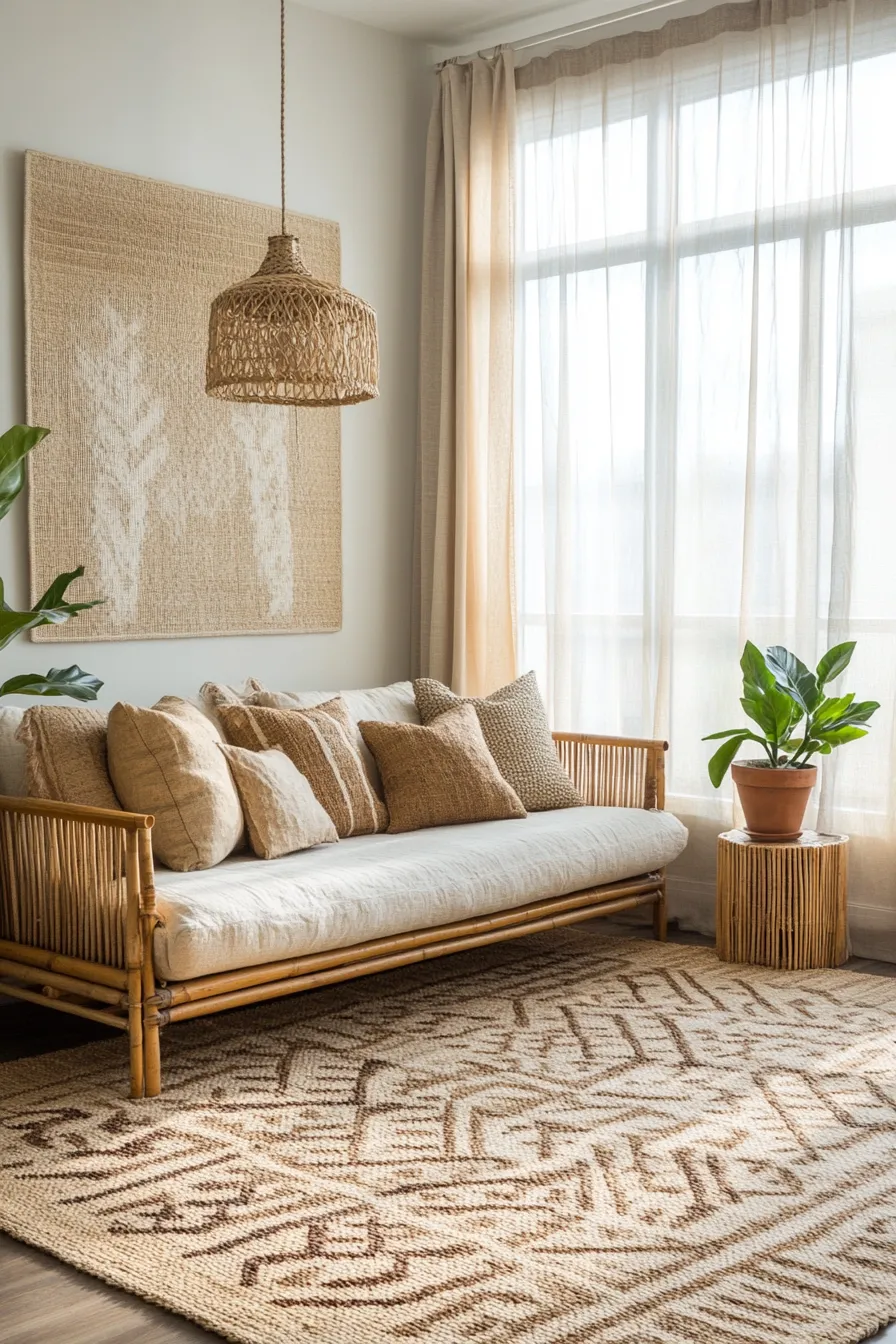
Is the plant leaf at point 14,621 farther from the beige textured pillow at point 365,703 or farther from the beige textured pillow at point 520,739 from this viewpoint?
the beige textured pillow at point 520,739

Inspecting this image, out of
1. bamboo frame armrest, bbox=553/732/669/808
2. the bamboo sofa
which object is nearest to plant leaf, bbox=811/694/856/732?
bamboo frame armrest, bbox=553/732/669/808

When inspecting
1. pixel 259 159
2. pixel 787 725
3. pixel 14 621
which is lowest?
pixel 787 725

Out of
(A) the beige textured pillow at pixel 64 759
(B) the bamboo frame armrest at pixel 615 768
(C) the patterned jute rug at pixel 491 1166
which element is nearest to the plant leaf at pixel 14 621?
(A) the beige textured pillow at pixel 64 759

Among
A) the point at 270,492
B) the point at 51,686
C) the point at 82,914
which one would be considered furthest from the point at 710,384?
the point at 82,914

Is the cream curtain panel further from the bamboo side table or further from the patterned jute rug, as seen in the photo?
the patterned jute rug

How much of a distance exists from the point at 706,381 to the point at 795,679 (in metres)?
1.11

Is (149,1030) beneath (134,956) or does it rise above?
beneath

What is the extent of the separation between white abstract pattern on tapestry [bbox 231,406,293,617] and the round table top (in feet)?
5.48

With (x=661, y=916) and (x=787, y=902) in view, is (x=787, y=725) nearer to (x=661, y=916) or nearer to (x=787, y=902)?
(x=787, y=902)

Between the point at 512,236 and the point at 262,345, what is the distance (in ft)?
5.45

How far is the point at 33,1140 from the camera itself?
276cm

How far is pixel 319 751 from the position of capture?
4.02 meters

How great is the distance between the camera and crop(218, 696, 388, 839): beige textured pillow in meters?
3.98

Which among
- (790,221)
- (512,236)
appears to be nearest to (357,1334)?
(790,221)
